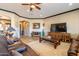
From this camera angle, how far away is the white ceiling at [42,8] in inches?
78.0

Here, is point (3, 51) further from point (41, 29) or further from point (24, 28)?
point (41, 29)

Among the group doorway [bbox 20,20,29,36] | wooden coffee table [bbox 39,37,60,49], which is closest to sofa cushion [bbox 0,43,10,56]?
doorway [bbox 20,20,29,36]

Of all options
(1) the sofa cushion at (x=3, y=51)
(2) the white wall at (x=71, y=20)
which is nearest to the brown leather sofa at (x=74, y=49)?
(2) the white wall at (x=71, y=20)

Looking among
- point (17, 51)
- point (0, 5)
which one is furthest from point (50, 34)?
point (0, 5)

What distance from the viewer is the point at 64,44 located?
2035mm

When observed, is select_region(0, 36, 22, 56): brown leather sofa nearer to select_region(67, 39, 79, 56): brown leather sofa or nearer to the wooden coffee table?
the wooden coffee table

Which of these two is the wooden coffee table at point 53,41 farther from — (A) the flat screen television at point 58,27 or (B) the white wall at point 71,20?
(B) the white wall at point 71,20

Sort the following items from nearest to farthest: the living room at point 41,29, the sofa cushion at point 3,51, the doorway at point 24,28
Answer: the sofa cushion at point 3,51
the living room at point 41,29
the doorway at point 24,28

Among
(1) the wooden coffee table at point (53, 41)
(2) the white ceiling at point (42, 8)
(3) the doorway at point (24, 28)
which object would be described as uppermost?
(2) the white ceiling at point (42, 8)

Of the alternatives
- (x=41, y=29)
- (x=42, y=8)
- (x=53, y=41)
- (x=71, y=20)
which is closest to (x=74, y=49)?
(x=53, y=41)

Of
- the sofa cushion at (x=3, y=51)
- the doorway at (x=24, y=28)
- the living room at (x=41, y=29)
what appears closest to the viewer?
the sofa cushion at (x=3, y=51)

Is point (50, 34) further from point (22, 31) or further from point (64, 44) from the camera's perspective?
point (22, 31)

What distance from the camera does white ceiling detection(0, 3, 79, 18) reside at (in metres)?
1.98

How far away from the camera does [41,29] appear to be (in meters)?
2.16
